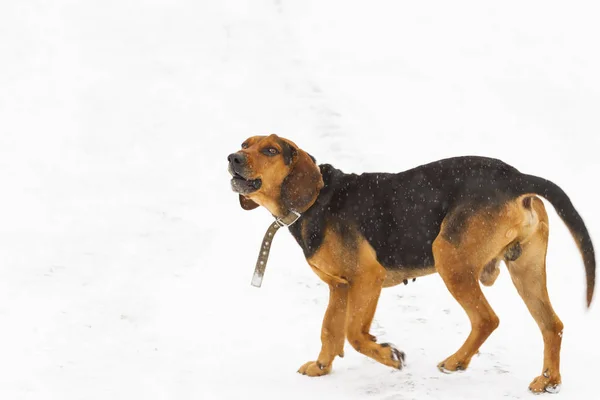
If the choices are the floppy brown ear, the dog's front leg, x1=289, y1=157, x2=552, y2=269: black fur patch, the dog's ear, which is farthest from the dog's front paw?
the dog's ear

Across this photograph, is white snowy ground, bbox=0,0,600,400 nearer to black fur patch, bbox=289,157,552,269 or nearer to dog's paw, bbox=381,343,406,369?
dog's paw, bbox=381,343,406,369

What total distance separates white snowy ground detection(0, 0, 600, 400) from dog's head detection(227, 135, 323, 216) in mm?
1334

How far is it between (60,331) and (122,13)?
34.2 ft

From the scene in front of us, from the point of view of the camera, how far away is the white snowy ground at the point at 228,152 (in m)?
5.98

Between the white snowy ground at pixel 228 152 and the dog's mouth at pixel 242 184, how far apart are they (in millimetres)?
1420

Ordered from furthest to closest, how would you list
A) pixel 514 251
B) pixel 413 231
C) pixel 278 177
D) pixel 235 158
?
pixel 278 177, pixel 413 231, pixel 235 158, pixel 514 251

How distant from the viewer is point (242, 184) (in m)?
5.56

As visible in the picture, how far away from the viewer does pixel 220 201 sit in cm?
982

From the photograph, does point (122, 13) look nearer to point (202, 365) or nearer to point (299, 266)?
point (299, 266)

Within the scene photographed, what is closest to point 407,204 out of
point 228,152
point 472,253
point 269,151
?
point 472,253

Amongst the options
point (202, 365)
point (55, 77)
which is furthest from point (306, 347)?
point (55, 77)

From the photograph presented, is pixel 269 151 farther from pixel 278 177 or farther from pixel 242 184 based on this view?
pixel 242 184

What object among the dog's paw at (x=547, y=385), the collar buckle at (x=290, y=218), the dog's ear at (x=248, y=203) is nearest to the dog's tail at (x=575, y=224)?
the dog's paw at (x=547, y=385)

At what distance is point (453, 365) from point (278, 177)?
1858 millimetres
